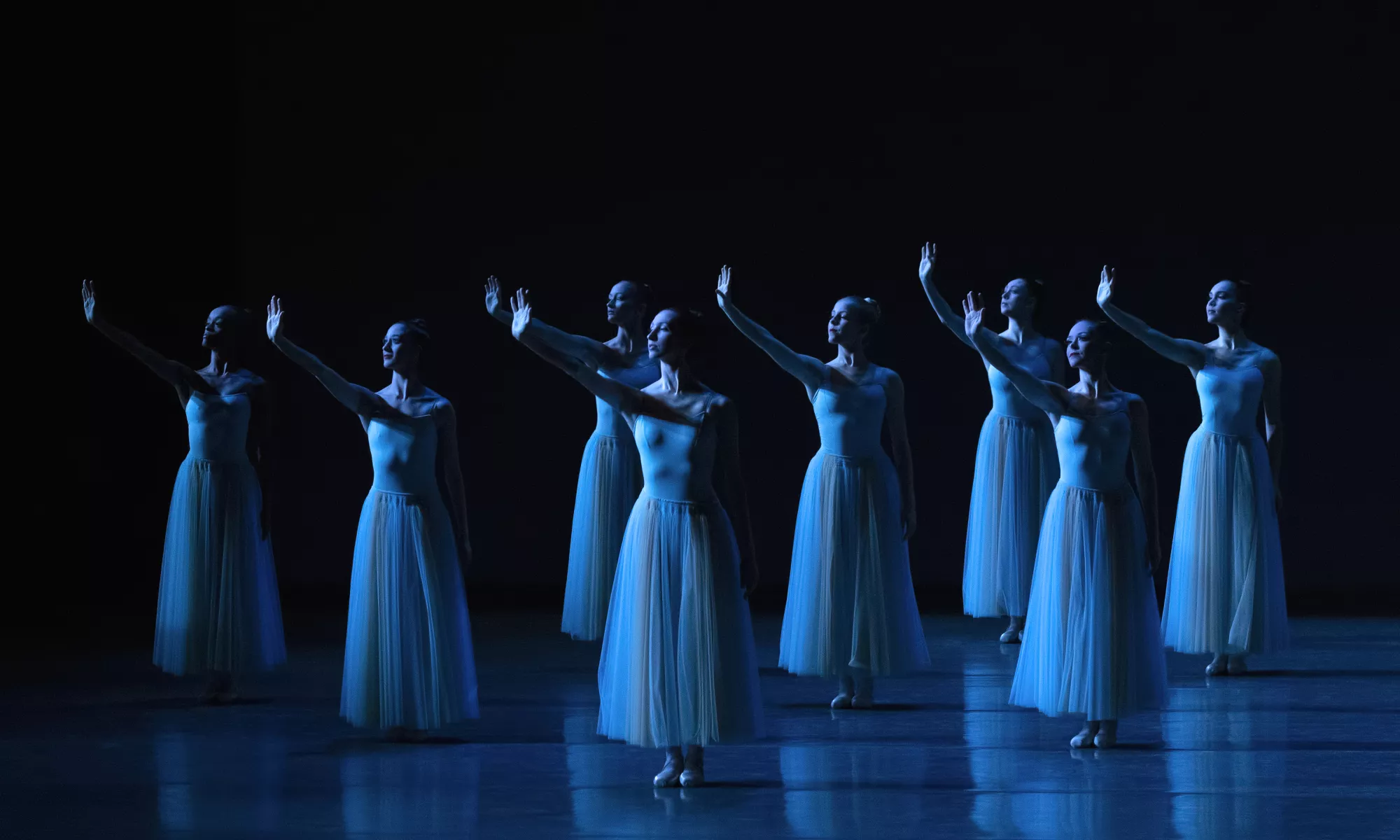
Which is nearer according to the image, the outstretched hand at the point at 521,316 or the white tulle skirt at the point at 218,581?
the outstretched hand at the point at 521,316

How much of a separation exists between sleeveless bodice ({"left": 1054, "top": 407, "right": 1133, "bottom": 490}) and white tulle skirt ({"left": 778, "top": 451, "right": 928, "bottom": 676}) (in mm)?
934

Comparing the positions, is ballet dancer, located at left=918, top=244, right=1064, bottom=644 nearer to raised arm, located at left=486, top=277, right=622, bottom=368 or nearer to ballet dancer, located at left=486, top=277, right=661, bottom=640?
ballet dancer, located at left=486, top=277, right=661, bottom=640

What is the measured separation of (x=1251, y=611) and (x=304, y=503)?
16.6 feet

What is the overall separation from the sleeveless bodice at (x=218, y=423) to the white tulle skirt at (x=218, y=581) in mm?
39

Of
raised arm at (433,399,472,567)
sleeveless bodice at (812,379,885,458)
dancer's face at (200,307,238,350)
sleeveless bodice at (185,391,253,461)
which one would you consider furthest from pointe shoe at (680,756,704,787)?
dancer's face at (200,307,238,350)

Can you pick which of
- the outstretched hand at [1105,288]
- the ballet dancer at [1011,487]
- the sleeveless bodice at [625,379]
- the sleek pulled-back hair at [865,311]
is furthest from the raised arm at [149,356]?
the outstretched hand at [1105,288]

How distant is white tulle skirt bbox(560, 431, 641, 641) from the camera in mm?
7012

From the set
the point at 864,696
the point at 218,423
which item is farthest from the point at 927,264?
the point at 218,423

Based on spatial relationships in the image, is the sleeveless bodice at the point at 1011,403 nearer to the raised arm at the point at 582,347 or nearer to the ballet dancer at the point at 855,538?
the ballet dancer at the point at 855,538

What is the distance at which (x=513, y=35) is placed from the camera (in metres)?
9.01

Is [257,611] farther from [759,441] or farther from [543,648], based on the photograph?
[759,441]

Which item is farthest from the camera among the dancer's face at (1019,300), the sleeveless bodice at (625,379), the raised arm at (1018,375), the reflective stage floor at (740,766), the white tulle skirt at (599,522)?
A: the dancer's face at (1019,300)

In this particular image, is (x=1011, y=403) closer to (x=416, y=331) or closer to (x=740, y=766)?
(x=740, y=766)

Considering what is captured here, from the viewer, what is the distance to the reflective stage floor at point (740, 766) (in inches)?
168
